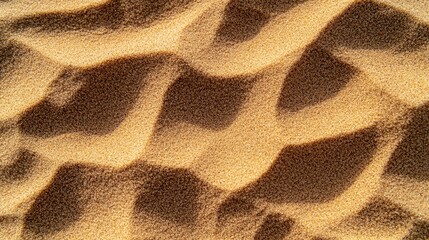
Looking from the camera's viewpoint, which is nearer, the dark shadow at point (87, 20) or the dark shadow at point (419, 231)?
the dark shadow at point (419, 231)

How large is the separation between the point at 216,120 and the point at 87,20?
0.38 metres

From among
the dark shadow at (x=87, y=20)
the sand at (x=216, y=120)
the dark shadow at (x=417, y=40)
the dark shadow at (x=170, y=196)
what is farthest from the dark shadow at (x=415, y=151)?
the dark shadow at (x=87, y=20)

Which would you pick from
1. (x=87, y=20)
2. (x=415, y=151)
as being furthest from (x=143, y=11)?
(x=415, y=151)

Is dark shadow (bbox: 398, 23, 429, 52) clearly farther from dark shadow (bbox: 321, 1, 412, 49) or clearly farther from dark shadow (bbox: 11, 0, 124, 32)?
dark shadow (bbox: 11, 0, 124, 32)

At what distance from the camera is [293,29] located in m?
0.94

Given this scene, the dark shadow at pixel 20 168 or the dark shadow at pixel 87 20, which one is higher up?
the dark shadow at pixel 87 20

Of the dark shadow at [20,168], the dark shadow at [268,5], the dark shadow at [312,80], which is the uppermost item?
the dark shadow at [268,5]

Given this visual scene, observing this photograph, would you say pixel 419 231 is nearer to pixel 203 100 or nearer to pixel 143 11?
pixel 203 100

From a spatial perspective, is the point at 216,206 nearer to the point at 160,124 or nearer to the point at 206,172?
the point at 206,172

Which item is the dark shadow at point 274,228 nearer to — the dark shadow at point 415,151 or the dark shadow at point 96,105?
the dark shadow at point 415,151

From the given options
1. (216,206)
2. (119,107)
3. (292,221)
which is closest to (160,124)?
(119,107)

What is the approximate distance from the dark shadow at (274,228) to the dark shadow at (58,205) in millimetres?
378

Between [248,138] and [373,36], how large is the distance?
0.35 m

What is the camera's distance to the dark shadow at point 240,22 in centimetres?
95
